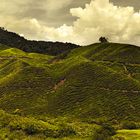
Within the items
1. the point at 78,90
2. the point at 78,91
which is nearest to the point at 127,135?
the point at 78,91

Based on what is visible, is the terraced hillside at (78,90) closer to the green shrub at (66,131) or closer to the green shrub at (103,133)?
the green shrub at (103,133)

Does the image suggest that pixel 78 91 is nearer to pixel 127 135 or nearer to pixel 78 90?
pixel 78 90

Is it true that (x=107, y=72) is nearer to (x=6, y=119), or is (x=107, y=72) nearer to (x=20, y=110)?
(x=20, y=110)

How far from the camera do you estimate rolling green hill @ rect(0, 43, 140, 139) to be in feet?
432

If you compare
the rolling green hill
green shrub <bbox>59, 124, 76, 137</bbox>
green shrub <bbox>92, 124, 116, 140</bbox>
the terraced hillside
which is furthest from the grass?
the terraced hillside

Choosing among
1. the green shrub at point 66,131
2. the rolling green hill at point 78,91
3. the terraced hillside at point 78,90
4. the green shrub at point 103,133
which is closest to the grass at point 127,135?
the green shrub at point 103,133

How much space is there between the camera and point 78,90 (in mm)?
150250

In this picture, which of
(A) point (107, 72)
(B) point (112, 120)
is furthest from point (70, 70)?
(B) point (112, 120)

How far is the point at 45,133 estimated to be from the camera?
81000 mm

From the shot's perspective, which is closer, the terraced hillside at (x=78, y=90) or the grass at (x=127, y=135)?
the grass at (x=127, y=135)

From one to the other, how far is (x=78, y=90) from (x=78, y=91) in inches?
40.9

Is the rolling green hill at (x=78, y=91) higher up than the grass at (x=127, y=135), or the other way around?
the rolling green hill at (x=78, y=91)

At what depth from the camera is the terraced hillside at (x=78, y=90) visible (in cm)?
13288

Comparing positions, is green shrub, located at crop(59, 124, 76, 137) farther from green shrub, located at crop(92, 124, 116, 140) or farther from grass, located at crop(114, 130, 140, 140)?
grass, located at crop(114, 130, 140, 140)
